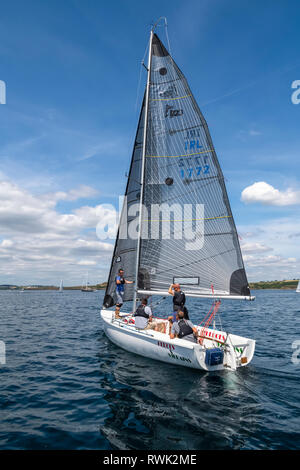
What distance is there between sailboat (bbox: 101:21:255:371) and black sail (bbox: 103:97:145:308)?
5 centimetres

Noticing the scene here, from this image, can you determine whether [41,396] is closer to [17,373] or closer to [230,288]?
[17,373]

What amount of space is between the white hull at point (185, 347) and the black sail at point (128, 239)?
2.81 meters

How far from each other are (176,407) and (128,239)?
356 inches

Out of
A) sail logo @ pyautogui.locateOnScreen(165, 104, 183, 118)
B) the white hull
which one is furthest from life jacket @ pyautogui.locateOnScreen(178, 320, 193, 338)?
sail logo @ pyautogui.locateOnScreen(165, 104, 183, 118)

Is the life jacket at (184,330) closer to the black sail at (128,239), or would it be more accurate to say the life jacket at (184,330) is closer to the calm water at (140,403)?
the calm water at (140,403)

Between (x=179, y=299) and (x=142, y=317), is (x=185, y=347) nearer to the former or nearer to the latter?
(x=179, y=299)

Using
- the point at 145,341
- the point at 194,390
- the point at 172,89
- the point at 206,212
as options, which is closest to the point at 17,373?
the point at 145,341

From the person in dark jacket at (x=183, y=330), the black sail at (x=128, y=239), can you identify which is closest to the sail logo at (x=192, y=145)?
the black sail at (x=128, y=239)

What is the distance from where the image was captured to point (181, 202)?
41.8ft

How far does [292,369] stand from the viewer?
10.2 metres

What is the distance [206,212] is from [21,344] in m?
11.6

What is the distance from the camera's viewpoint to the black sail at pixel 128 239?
15.0 meters

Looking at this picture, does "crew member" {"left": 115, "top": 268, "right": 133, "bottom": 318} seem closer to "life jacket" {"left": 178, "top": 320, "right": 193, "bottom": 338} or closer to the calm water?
the calm water

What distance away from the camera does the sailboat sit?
11.1m
